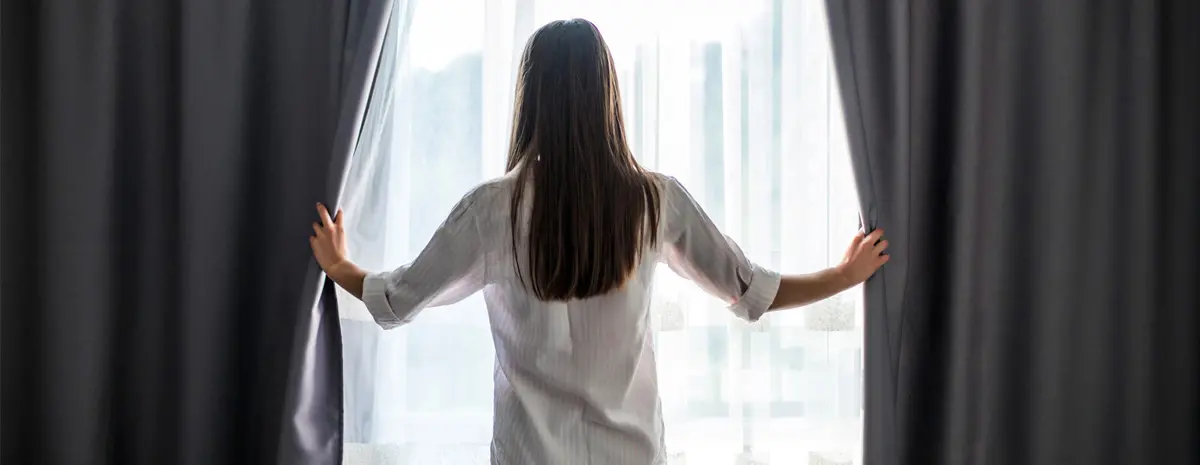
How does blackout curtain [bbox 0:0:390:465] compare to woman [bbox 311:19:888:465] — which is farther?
blackout curtain [bbox 0:0:390:465]

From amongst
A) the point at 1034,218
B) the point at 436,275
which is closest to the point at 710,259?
the point at 436,275

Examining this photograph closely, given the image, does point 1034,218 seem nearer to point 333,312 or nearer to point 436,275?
point 436,275

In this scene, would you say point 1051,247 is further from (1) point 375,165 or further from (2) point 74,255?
(2) point 74,255

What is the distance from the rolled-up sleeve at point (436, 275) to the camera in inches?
60.3

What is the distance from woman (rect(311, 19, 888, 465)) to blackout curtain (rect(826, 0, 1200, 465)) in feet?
1.36

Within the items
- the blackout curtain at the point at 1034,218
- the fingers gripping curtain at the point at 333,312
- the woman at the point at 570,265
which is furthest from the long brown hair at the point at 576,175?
the blackout curtain at the point at 1034,218

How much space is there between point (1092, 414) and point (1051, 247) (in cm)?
35

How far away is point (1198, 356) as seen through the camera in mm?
1859

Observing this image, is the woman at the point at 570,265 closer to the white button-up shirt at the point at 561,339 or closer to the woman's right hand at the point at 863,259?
the white button-up shirt at the point at 561,339

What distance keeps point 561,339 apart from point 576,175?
11.1 inches

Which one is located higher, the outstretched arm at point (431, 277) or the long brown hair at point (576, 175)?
the long brown hair at point (576, 175)

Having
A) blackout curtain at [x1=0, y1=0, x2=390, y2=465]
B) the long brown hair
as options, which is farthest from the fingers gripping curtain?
the long brown hair

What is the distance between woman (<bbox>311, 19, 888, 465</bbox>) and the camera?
1462 mm

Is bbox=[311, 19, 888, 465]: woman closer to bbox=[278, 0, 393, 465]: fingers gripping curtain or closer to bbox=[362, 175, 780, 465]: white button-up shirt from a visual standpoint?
bbox=[362, 175, 780, 465]: white button-up shirt
